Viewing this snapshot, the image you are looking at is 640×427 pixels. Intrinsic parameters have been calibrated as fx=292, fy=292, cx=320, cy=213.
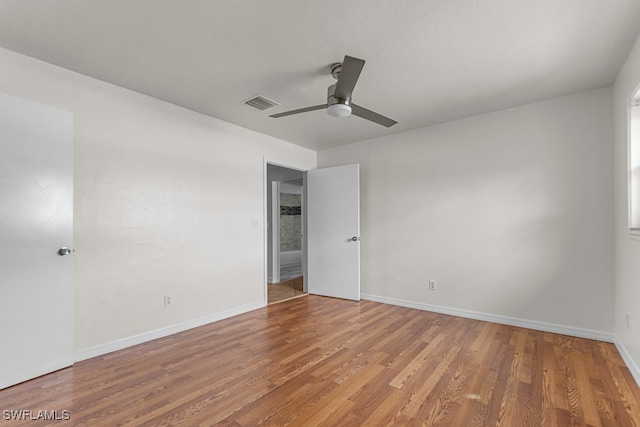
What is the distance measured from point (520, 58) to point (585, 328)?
2.62 metres

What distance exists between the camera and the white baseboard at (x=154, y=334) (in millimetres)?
2467

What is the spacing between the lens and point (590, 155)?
9.39 ft

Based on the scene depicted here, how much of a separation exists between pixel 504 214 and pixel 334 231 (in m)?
2.27

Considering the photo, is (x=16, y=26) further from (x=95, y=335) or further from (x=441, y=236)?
(x=441, y=236)

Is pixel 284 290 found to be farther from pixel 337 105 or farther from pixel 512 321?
pixel 337 105

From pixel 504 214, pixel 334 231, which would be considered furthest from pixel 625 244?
pixel 334 231

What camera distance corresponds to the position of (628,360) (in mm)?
2275

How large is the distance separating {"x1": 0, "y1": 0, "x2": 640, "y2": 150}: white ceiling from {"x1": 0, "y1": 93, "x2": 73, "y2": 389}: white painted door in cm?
59

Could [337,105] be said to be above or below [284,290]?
above

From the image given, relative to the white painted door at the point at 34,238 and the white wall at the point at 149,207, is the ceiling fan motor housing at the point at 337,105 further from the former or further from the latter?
the white painted door at the point at 34,238

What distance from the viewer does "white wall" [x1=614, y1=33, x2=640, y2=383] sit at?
6.88 feet

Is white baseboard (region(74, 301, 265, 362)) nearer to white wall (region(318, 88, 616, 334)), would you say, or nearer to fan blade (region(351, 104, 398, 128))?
white wall (region(318, 88, 616, 334))

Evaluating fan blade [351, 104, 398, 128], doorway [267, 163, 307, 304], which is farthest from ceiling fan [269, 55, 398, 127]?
doorway [267, 163, 307, 304]

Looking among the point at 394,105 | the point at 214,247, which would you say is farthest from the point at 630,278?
the point at 214,247
